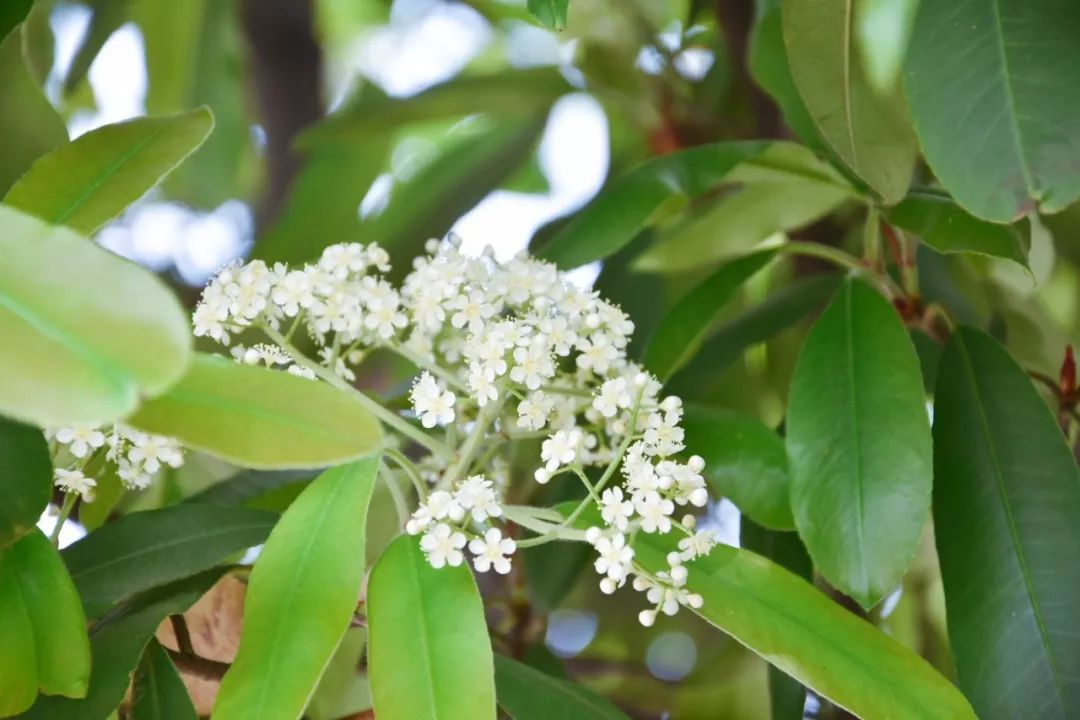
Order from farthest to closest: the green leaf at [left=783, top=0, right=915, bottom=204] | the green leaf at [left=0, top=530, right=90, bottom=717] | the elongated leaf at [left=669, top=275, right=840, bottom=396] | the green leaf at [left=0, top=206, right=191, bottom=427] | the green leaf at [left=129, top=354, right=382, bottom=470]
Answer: the elongated leaf at [left=669, top=275, right=840, bottom=396], the green leaf at [left=783, top=0, right=915, bottom=204], the green leaf at [left=0, top=530, right=90, bottom=717], the green leaf at [left=129, top=354, right=382, bottom=470], the green leaf at [left=0, top=206, right=191, bottom=427]

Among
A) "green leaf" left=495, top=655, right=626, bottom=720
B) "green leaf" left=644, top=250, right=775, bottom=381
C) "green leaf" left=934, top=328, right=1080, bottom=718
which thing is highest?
"green leaf" left=644, top=250, right=775, bottom=381

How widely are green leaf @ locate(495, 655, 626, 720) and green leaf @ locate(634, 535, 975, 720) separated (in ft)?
0.37

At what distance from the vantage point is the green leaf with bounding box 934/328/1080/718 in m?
0.67

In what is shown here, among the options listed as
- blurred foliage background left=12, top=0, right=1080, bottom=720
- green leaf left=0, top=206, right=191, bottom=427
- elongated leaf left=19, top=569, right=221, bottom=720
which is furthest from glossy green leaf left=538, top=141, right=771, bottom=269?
green leaf left=0, top=206, right=191, bottom=427

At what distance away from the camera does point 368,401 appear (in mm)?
642

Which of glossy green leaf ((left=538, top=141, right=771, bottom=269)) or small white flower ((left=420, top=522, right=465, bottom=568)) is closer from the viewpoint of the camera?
small white flower ((left=420, top=522, right=465, bottom=568))

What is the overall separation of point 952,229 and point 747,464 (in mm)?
188

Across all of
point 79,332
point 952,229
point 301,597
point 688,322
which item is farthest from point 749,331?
point 79,332

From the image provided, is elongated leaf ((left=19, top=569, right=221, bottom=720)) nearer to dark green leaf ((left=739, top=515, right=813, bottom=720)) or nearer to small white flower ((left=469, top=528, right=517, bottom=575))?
small white flower ((left=469, top=528, right=517, bottom=575))

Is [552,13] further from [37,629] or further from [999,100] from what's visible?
[37,629]

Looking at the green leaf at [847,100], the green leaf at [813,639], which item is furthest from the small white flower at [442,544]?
the green leaf at [847,100]

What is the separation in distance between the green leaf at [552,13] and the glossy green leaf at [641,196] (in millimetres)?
183

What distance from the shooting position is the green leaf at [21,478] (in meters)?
0.56

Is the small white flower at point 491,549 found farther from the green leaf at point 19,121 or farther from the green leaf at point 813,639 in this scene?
the green leaf at point 19,121
